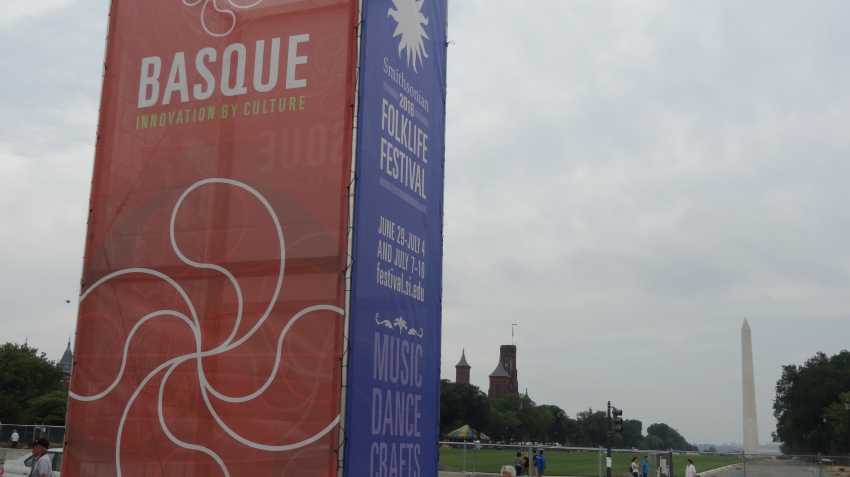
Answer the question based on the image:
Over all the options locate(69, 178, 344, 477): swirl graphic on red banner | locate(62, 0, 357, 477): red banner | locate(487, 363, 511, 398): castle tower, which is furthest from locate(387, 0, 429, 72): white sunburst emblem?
locate(487, 363, 511, 398): castle tower

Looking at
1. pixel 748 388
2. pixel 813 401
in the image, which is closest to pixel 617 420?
pixel 748 388

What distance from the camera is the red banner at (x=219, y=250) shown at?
6.54m

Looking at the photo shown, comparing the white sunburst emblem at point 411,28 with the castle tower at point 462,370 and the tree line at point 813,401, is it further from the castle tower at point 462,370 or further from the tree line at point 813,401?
the castle tower at point 462,370

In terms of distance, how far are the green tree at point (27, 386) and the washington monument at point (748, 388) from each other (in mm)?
52213

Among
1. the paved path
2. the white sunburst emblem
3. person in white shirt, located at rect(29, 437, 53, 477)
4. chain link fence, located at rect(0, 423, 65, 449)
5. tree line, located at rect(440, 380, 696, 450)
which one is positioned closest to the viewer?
the white sunburst emblem

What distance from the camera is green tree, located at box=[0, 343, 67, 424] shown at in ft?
231

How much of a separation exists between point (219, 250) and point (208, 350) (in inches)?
32.0

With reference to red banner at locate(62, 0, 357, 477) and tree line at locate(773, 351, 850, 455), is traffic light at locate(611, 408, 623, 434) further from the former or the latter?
tree line at locate(773, 351, 850, 455)

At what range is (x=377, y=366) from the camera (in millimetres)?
6824

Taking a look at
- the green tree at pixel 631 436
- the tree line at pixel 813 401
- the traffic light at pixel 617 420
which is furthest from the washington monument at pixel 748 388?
the green tree at pixel 631 436

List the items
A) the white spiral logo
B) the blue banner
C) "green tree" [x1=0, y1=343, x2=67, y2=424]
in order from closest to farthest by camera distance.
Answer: the blue banner → the white spiral logo → "green tree" [x1=0, y1=343, x2=67, y2=424]

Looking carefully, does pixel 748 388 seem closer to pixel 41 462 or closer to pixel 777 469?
pixel 777 469

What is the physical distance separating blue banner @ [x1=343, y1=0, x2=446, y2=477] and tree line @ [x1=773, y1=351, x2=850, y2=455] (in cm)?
7395

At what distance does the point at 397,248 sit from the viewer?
7391mm
